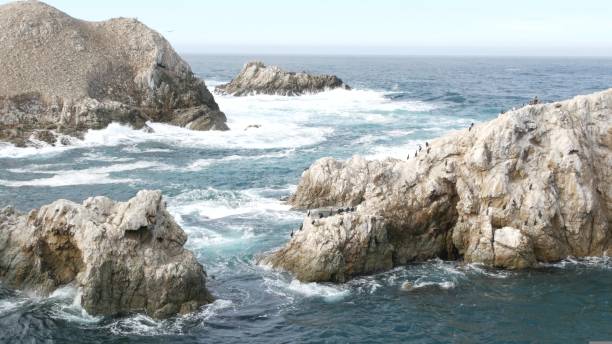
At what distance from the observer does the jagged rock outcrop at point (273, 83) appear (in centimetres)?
11425

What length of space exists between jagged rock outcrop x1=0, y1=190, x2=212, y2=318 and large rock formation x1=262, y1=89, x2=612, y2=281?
6.12m

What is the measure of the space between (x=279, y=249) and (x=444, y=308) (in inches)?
369

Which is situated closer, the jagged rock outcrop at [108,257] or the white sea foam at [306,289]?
the jagged rock outcrop at [108,257]

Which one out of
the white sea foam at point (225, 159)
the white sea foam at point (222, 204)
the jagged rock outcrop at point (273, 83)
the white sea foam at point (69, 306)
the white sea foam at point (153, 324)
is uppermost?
the jagged rock outcrop at point (273, 83)

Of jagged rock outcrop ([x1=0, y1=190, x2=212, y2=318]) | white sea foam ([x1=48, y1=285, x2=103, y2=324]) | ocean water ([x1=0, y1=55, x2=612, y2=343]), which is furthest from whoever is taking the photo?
jagged rock outcrop ([x1=0, y1=190, x2=212, y2=318])

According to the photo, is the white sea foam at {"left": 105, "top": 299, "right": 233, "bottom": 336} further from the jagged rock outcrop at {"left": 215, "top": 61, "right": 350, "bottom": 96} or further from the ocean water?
the jagged rock outcrop at {"left": 215, "top": 61, "right": 350, "bottom": 96}

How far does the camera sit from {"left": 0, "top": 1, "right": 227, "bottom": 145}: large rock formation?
66375mm

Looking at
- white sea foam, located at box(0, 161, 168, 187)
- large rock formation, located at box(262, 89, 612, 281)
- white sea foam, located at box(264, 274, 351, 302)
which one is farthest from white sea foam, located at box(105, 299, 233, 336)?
white sea foam, located at box(0, 161, 168, 187)

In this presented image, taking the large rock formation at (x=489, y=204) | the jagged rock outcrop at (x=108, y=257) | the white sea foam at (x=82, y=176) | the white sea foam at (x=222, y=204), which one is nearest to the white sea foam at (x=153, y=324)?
the jagged rock outcrop at (x=108, y=257)

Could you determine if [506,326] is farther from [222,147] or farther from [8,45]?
[8,45]

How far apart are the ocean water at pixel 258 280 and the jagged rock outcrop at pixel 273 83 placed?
149 feet

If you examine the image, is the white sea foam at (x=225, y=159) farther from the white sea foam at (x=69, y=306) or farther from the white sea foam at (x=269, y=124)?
the white sea foam at (x=69, y=306)

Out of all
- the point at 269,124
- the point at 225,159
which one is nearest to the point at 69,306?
the point at 225,159

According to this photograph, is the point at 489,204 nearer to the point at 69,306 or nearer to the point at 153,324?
the point at 153,324
